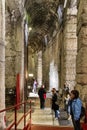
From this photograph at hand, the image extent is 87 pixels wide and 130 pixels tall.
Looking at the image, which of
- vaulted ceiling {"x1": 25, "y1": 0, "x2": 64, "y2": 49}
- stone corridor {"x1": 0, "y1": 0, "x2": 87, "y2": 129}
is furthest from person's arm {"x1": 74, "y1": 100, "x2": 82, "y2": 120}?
vaulted ceiling {"x1": 25, "y1": 0, "x2": 64, "y2": 49}

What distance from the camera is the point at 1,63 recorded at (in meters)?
10.5

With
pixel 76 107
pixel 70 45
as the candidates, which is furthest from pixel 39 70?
pixel 76 107

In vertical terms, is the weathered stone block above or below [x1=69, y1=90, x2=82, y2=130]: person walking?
above

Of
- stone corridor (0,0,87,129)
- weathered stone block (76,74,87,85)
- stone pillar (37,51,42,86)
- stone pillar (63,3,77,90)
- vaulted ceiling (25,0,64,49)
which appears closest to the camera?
weathered stone block (76,74,87,85)

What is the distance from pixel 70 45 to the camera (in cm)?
1938

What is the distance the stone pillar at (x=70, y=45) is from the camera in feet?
63.1

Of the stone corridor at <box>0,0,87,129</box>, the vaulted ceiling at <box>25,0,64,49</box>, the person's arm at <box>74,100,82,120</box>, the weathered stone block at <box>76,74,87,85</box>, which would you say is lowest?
the person's arm at <box>74,100,82,120</box>

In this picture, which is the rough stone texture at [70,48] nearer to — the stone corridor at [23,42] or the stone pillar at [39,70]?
the stone corridor at [23,42]

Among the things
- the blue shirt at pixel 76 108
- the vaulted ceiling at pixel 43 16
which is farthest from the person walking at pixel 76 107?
the vaulted ceiling at pixel 43 16

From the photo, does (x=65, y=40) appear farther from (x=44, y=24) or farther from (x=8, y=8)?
(x=44, y=24)

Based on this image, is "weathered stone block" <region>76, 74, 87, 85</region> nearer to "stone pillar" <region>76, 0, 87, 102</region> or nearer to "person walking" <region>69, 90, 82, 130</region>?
"stone pillar" <region>76, 0, 87, 102</region>

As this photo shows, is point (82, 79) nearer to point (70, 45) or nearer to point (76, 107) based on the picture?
point (76, 107)

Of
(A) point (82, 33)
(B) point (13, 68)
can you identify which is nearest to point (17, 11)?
(B) point (13, 68)

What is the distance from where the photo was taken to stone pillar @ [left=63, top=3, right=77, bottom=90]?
63.1 ft
